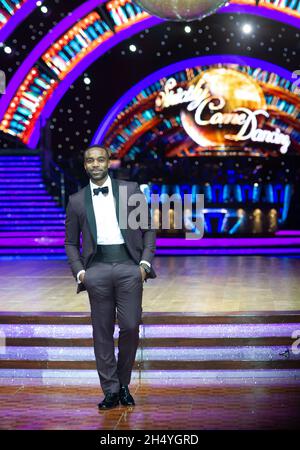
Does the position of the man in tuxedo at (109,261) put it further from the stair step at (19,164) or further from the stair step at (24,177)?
the stair step at (19,164)

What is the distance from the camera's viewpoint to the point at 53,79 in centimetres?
1791

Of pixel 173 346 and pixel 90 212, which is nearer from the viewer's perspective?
pixel 90 212

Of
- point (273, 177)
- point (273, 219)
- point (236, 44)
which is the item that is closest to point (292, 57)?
point (236, 44)

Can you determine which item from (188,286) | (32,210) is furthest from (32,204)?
(188,286)

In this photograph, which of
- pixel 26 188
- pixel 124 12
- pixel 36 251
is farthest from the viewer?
pixel 124 12

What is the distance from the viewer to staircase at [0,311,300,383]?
548 cm

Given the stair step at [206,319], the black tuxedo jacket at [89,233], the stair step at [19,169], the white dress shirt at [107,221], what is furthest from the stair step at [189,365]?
the stair step at [19,169]

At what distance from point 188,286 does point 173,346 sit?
2.31 m

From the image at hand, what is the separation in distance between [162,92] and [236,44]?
4651mm

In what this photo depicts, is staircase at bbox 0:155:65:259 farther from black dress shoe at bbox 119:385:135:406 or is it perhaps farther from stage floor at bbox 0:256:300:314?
black dress shoe at bbox 119:385:135:406

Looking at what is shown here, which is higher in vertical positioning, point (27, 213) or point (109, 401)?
point (27, 213)

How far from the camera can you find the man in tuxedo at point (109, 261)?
459 centimetres

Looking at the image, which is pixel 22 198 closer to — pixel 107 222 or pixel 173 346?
pixel 173 346

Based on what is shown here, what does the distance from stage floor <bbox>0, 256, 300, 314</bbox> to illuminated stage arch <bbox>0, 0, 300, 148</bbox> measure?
7.01 m
